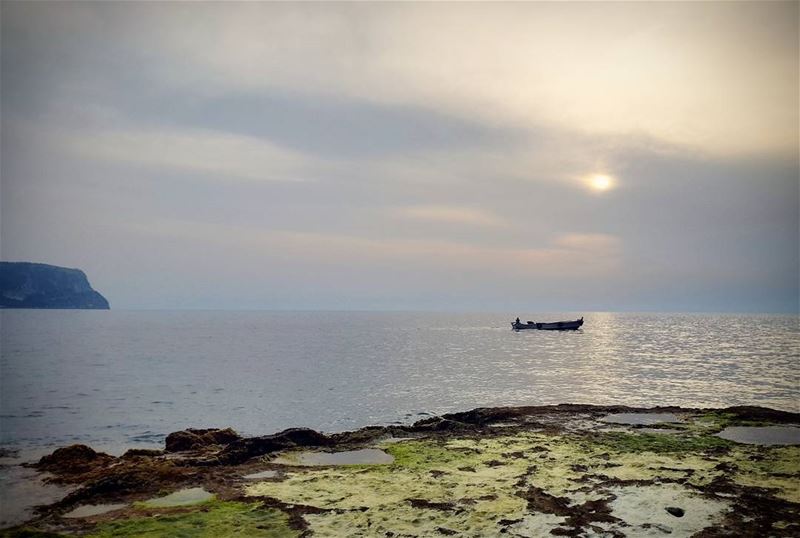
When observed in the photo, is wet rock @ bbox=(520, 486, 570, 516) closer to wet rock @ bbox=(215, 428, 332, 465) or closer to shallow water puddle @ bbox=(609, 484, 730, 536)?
shallow water puddle @ bbox=(609, 484, 730, 536)

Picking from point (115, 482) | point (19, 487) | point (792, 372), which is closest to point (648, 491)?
point (115, 482)

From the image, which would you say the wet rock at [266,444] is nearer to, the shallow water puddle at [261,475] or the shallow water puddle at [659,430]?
the shallow water puddle at [261,475]

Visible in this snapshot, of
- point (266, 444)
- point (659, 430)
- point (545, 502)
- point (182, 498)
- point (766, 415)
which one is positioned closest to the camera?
point (545, 502)

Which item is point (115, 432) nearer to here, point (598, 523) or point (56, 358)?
point (598, 523)

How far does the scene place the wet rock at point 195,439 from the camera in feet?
94.4

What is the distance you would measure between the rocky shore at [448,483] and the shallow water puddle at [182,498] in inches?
3.0

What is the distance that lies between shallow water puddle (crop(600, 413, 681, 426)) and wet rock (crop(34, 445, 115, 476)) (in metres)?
30.2

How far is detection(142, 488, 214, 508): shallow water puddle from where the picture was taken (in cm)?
1848

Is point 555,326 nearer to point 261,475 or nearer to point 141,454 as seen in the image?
point 141,454

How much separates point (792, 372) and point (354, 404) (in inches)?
2508

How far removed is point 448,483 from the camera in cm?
1975

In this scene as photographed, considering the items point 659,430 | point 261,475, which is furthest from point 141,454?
point 659,430

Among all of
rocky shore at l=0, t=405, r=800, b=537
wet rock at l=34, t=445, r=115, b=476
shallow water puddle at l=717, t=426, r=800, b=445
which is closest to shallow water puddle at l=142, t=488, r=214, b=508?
rocky shore at l=0, t=405, r=800, b=537

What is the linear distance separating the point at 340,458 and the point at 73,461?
14.2 meters
